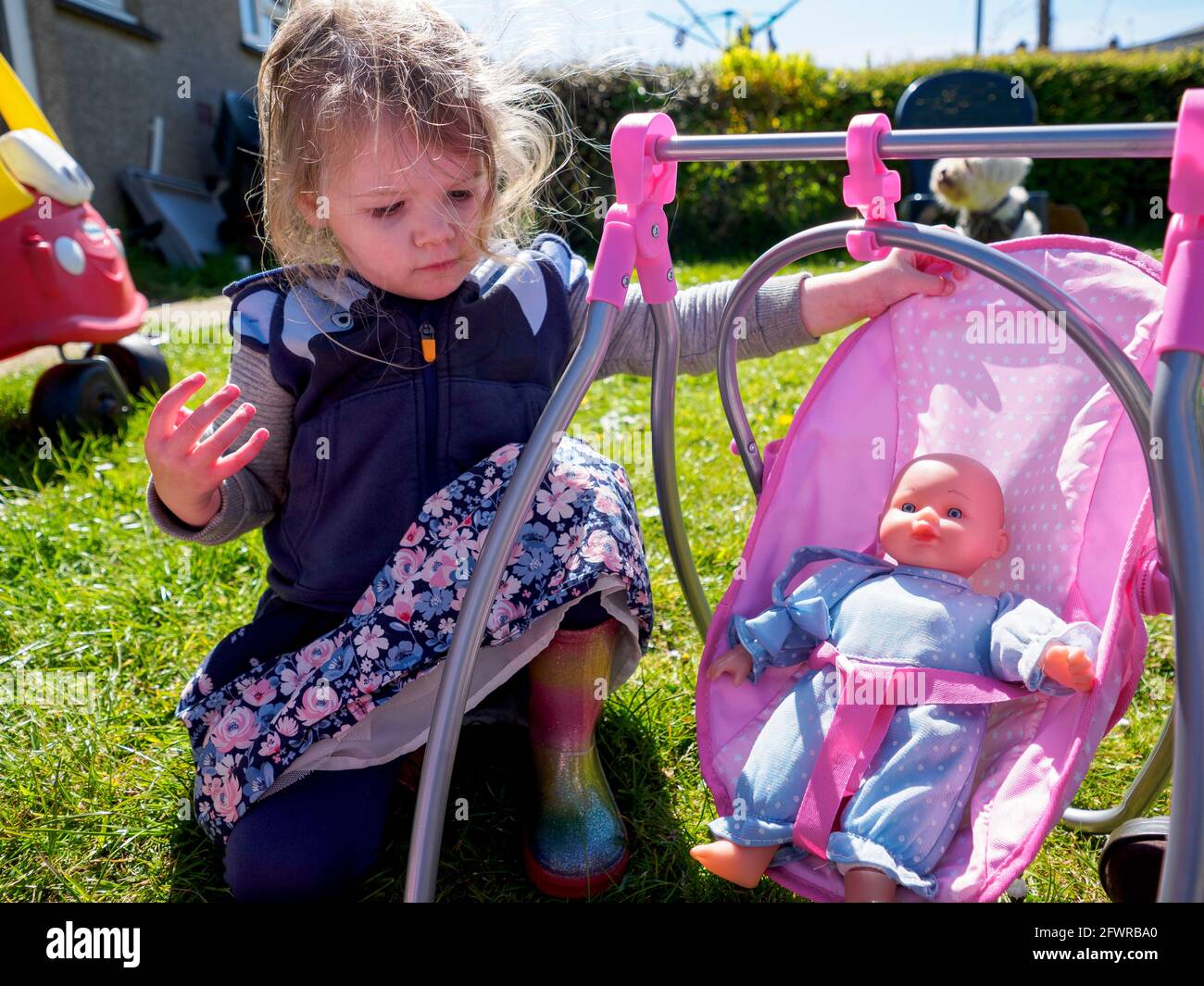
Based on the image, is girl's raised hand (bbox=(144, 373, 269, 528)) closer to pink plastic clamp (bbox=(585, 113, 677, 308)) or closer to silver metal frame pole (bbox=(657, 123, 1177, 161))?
pink plastic clamp (bbox=(585, 113, 677, 308))

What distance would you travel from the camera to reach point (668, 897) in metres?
1.27

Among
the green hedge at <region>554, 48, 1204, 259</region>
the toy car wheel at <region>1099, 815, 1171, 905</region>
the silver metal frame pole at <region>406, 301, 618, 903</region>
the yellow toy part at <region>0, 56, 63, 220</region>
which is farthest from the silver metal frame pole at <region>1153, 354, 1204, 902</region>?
the green hedge at <region>554, 48, 1204, 259</region>

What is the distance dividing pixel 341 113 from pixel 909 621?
2.83 ft

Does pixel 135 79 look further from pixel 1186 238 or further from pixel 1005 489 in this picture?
pixel 1186 238

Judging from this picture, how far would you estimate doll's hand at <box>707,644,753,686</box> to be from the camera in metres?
1.22

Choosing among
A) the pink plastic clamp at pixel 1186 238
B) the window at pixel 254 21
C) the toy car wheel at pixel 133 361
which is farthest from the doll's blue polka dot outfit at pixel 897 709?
the window at pixel 254 21

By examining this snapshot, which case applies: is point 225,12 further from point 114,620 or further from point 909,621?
point 909,621

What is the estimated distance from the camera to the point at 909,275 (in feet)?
4.34

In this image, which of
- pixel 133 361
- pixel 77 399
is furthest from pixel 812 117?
pixel 77 399

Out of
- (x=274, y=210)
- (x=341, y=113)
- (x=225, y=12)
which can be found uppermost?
(x=225, y=12)

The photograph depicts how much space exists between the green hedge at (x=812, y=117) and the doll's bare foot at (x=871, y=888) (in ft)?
20.3

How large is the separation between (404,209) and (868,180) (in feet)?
1.74

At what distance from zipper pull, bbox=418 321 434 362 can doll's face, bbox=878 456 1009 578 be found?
0.60 meters
